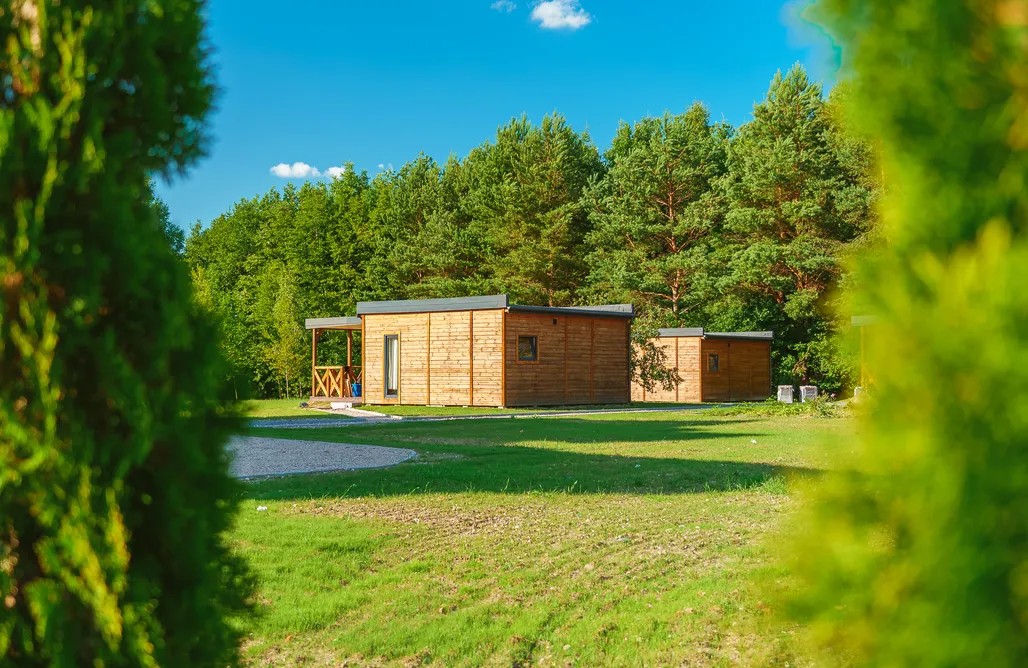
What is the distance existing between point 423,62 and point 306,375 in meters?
26.4

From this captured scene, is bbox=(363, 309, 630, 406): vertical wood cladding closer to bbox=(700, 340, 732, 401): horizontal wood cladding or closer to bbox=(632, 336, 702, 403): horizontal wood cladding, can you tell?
bbox=(632, 336, 702, 403): horizontal wood cladding

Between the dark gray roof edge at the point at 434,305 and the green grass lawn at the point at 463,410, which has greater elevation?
the dark gray roof edge at the point at 434,305

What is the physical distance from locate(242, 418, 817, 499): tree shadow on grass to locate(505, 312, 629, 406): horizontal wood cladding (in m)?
8.23

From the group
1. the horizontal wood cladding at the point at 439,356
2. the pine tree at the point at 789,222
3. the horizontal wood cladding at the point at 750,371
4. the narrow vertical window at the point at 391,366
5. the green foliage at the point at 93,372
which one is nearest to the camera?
the green foliage at the point at 93,372

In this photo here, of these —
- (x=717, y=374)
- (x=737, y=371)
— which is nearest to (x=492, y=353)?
(x=717, y=374)

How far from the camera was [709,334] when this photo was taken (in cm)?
3328

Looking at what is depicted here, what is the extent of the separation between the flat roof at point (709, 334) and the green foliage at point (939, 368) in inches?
1247

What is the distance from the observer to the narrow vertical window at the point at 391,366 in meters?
27.8

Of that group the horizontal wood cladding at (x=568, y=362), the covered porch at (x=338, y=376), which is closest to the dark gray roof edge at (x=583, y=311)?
the horizontal wood cladding at (x=568, y=362)

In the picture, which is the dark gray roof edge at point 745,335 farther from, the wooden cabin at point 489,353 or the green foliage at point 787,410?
the green foliage at point 787,410

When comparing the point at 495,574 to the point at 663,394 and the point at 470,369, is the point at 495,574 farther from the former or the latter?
the point at 663,394

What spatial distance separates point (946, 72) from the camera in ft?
4.31

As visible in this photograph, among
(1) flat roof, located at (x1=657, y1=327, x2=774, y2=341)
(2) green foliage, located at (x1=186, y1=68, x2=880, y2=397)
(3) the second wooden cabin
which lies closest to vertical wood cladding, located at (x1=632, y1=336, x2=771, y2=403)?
(1) flat roof, located at (x1=657, y1=327, x2=774, y2=341)

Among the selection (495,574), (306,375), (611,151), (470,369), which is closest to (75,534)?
(495,574)
